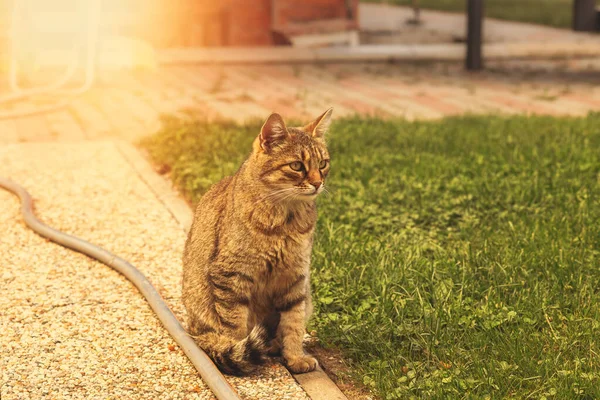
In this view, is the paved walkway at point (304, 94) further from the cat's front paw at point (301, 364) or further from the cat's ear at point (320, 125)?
the cat's front paw at point (301, 364)

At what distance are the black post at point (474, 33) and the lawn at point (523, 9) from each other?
5349 mm

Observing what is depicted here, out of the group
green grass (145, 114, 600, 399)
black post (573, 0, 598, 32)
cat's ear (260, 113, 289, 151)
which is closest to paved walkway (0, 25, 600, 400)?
green grass (145, 114, 600, 399)

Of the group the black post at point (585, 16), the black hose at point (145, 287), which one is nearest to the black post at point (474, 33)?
the black post at point (585, 16)

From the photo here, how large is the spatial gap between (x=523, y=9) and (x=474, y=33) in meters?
9.15

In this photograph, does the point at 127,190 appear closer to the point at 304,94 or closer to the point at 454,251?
the point at 454,251

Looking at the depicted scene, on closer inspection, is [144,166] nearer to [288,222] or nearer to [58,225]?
[58,225]

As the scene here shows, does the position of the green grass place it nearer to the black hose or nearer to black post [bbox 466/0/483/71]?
the black hose

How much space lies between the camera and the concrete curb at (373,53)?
39.5ft

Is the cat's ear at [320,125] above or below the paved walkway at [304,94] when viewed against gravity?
above

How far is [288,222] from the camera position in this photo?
154 inches

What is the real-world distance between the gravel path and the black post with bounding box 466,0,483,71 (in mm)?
6060

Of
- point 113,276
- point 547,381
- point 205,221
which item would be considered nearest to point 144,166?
point 113,276

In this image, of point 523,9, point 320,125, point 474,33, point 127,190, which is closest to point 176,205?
point 127,190

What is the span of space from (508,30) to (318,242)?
11982 millimetres
